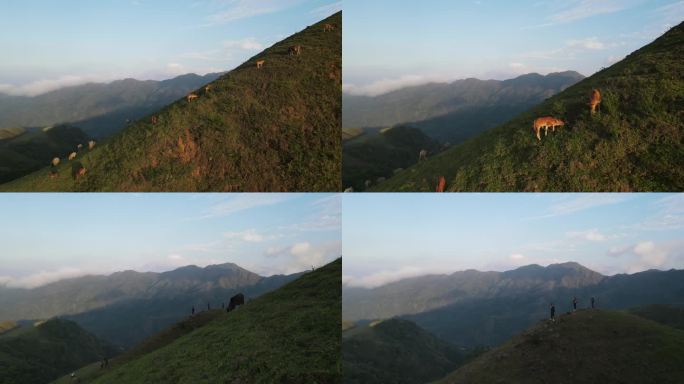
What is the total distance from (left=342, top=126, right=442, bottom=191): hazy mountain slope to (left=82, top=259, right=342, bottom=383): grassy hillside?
12984 mm

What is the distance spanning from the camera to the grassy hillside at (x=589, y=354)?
3538 cm

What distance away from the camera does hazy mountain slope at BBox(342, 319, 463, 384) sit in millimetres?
70250

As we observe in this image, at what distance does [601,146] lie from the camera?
33.5 m

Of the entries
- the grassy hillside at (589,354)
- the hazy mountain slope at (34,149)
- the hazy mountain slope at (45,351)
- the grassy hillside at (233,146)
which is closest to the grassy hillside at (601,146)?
the grassy hillside at (233,146)

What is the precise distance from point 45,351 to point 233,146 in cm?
8400

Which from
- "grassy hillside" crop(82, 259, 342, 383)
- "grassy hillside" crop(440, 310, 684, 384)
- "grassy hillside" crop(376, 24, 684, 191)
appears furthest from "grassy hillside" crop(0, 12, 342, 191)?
"grassy hillside" crop(440, 310, 684, 384)

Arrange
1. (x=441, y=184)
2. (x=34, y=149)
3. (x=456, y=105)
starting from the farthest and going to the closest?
(x=34, y=149)
(x=456, y=105)
(x=441, y=184)

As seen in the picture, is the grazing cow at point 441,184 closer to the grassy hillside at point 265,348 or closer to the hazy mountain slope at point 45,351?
the grassy hillside at point 265,348

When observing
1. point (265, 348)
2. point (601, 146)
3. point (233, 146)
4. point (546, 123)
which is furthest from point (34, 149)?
point (601, 146)

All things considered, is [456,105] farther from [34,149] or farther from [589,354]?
[34,149]

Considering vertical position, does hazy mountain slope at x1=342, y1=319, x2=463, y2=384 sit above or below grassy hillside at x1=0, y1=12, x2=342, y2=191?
below

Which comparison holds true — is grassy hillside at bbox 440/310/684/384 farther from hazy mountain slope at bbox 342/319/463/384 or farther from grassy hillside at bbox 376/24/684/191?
hazy mountain slope at bbox 342/319/463/384

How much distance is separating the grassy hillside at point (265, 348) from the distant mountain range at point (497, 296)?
34983mm

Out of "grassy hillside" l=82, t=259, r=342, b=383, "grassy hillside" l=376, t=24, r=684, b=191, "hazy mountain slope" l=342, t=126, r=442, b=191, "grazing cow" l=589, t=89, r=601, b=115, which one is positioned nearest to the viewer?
"grassy hillside" l=82, t=259, r=342, b=383
